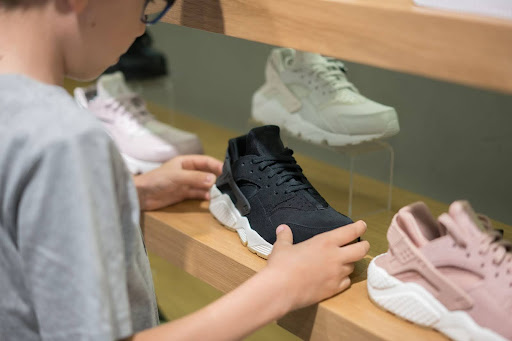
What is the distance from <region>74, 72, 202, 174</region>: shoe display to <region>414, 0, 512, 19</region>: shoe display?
80 cm

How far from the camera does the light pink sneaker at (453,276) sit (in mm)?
729

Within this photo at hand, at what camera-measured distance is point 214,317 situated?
69 centimetres

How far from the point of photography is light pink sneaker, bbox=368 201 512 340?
73 cm

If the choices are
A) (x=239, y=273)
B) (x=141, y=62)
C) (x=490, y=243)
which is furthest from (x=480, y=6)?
(x=141, y=62)

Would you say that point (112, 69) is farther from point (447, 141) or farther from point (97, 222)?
point (97, 222)

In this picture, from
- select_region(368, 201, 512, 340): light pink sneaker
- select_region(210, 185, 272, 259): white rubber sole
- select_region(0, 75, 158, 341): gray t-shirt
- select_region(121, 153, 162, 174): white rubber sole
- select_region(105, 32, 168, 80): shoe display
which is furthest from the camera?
select_region(105, 32, 168, 80): shoe display

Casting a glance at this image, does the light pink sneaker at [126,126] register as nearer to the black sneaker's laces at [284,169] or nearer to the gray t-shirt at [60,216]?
the black sneaker's laces at [284,169]

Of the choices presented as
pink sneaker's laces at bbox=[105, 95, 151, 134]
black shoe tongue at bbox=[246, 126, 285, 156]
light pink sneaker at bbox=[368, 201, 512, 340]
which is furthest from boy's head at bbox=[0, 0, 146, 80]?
pink sneaker's laces at bbox=[105, 95, 151, 134]

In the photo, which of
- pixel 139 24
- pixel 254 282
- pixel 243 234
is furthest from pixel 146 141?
pixel 254 282

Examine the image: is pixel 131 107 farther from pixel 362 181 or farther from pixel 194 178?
pixel 362 181

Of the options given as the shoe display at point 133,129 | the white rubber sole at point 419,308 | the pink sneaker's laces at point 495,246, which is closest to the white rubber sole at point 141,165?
the shoe display at point 133,129

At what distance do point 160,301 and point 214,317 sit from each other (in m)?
1.00

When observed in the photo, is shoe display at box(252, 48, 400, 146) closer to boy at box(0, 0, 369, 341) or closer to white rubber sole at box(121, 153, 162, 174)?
white rubber sole at box(121, 153, 162, 174)

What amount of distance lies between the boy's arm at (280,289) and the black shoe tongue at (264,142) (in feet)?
0.54
